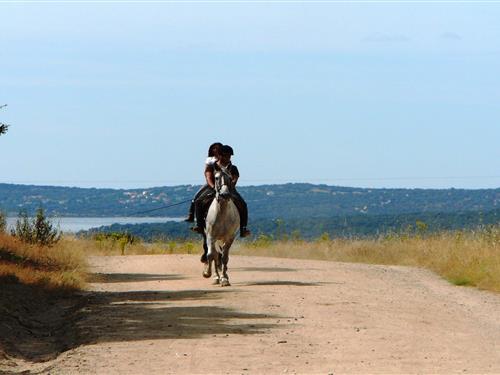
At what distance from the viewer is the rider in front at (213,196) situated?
25.0 meters

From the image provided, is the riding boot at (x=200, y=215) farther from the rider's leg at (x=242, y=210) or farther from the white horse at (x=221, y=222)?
the rider's leg at (x=242, y=210)

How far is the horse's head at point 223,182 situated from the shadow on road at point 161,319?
6.52 feet

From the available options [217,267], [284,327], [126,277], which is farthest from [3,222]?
[284,327]

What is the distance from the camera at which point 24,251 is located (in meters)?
30.2

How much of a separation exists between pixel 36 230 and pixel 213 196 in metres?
9.70

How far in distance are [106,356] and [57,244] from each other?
21.1 m

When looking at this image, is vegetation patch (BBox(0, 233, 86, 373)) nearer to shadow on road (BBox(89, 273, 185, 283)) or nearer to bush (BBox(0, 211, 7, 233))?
shadow on road (BBox(89, 273, 185, 283))

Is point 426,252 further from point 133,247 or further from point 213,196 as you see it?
point 213,196

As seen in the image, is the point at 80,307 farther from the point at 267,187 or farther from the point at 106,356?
the point at 267,187

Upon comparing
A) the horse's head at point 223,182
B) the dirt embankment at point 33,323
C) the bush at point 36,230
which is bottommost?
the dirt embankment at point 33,323

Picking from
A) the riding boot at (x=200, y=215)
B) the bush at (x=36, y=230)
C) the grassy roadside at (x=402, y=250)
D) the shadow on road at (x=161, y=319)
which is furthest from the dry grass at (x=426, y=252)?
the bush at (x=36, y=230)

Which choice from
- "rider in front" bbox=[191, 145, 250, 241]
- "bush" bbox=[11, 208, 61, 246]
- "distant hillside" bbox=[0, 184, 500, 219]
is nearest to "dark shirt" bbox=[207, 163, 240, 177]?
"rider in front" bbox=[191, 145, 250, 241]

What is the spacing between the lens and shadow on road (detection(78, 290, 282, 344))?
57.4ft

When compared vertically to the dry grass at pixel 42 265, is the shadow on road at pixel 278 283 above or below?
below
